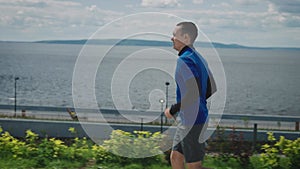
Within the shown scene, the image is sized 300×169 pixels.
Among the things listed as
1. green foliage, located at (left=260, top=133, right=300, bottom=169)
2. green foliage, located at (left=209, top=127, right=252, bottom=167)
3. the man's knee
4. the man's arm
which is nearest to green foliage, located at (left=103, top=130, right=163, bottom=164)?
green foliage, located at (left=209, top=127, right=252, bottom=167)

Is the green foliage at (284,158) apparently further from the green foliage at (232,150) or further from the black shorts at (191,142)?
the black shorts at (191,142)

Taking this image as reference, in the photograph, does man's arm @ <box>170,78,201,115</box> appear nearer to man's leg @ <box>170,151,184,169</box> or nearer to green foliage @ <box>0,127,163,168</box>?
man's leg @ <box>170,151,184,169</box>

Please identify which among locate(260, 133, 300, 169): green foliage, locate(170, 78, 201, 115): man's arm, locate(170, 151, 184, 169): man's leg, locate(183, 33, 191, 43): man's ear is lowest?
locate(260, 133, 300, 169): green foliage

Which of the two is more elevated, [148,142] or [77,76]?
[77,76]

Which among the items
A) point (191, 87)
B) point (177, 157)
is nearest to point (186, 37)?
point (191, 87)

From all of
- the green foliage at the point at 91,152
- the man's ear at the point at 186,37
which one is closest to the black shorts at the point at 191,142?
the man's ear at the point at 186,37

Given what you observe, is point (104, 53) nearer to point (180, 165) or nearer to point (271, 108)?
point (180, 165)

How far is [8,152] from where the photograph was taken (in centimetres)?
743

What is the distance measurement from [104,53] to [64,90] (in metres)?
61.0

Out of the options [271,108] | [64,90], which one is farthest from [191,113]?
[64,90]

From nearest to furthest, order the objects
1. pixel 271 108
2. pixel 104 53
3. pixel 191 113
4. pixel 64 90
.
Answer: pixel 191 113
pixel 104 53
pixel 271 108
pixel 64 90

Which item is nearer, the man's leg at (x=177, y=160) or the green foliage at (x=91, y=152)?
the man's leg at (x=177, y=160)

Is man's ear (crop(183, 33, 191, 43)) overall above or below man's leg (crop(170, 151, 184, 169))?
above

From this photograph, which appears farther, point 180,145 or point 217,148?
point 217,148
